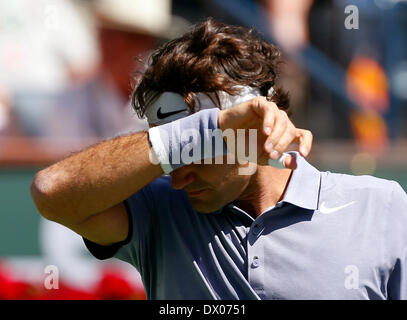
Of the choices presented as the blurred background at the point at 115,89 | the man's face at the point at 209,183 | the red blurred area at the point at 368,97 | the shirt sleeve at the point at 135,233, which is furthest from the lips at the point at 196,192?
the red blurred area at the point at 368,97

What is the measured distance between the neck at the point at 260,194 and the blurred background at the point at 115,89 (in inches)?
98.4

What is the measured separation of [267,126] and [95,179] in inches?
22.3

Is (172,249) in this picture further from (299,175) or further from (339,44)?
(339,44)

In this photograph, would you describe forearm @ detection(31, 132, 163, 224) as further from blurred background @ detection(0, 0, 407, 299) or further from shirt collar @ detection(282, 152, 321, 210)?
blurred background @ detection(0, 0, 407, 299)

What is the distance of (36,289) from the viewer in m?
5.09

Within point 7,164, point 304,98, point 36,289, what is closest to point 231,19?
point 304,98

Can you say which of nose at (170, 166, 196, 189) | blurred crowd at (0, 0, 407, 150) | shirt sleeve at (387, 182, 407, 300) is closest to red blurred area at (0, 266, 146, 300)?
blurred crowd at (0, 0, 407, 150)

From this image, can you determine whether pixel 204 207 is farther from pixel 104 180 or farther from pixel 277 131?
pixel 277 131

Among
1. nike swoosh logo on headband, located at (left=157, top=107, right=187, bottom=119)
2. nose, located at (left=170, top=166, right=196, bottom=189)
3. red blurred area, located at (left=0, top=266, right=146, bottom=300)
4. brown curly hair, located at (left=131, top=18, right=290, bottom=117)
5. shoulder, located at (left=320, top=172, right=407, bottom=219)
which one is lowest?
red blurred area, located at (left=0, top=266, right=146, bottom=300)

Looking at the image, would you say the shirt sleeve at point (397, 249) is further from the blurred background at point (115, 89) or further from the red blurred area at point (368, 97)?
the red blurred area at point (368, 97)

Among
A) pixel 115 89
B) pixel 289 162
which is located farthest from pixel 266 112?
pixel 115 89

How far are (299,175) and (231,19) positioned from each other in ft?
13.2

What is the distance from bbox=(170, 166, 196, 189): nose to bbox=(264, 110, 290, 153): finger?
40cm

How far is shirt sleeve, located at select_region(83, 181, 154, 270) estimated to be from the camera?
234 cm
